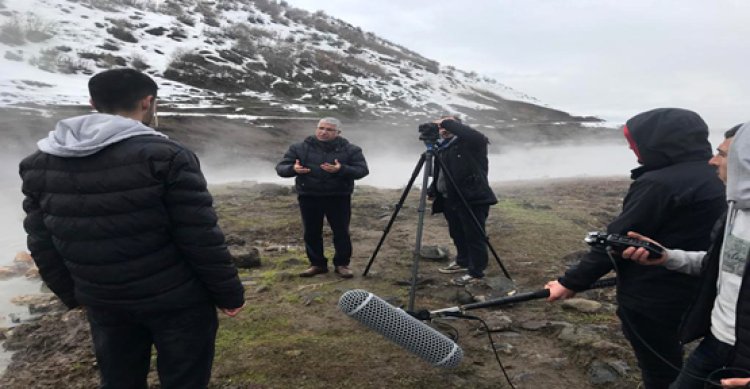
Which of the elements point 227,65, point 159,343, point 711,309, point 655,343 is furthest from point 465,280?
point 227,65

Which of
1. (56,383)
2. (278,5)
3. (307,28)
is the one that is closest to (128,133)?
(56,383)

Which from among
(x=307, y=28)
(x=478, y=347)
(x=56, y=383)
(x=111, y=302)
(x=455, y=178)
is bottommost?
(x=56, y=383)

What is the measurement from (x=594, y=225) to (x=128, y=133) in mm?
8959

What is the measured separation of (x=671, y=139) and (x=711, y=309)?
0.79 metres

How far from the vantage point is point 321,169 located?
518cm

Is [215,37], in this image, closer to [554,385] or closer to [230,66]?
[230,66]

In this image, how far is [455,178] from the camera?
524cm

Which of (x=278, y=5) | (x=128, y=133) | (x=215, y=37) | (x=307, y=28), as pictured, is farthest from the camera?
(x=278, y=5)

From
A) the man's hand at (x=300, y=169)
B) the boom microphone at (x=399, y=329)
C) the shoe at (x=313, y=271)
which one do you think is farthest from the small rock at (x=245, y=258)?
Answer: the boom microphone at (x=399, y=329)

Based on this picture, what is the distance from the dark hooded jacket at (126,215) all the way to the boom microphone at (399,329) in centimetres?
78

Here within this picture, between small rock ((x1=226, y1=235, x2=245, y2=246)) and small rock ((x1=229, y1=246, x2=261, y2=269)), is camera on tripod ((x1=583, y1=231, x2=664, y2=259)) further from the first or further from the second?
small rock ((x1=226, y1=235, x2=245, y2=246))

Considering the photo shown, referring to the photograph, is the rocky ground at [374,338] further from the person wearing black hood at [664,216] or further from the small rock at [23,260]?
the small rock at [23,260]

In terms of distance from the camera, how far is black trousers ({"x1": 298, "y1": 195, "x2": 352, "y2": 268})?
5340 millimetres

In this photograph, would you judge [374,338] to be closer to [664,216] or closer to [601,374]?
[601,374]
